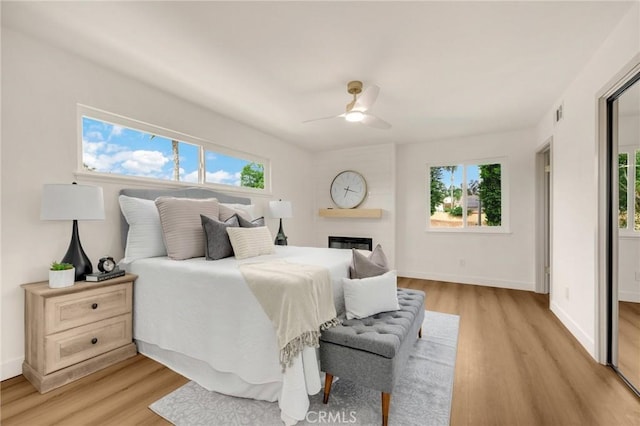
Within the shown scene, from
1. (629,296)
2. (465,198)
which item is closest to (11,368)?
(629,296)

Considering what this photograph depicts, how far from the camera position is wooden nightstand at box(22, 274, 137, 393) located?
6.07ft

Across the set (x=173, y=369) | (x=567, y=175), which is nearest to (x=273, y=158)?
(x=173, y=369)

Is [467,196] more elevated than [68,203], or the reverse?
[467,196]

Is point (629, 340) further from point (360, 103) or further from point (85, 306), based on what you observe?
point (85, 306)

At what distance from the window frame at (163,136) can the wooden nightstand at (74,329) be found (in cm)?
95

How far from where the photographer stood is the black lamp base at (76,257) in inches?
82.7

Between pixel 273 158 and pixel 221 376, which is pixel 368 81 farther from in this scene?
pixel 221 376

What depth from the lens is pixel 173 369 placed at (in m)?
2.11

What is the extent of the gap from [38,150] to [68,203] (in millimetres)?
571

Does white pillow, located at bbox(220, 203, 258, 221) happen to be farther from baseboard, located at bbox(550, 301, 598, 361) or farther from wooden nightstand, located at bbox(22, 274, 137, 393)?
baseboard, located at bbox(550, 301, 598, 361)

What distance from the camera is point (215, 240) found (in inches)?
95.7

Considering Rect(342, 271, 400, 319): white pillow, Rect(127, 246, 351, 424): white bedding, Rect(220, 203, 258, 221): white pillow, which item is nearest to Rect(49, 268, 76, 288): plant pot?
Rect(127, 246, 351, 424): white bedding

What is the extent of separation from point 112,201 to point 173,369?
1.56 meters

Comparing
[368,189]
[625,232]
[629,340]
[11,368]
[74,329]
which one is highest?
[368,189]
